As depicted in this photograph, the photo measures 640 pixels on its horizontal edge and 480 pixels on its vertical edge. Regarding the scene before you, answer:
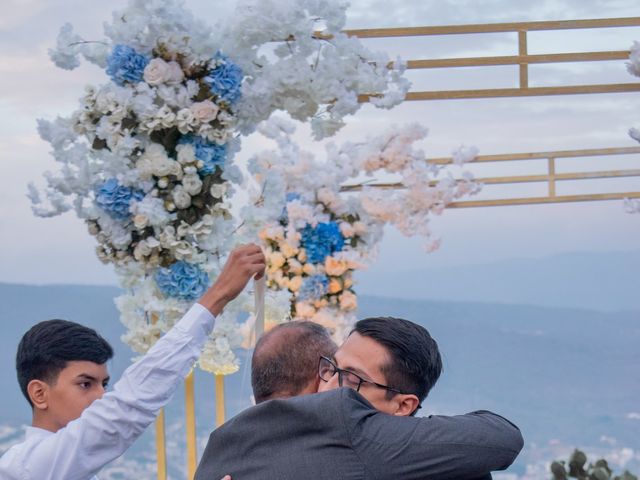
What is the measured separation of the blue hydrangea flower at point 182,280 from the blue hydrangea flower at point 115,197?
268 millimetres

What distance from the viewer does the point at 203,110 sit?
382cm

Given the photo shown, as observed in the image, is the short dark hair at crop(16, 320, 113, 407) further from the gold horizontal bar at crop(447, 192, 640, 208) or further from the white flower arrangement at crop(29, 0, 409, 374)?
the gold horizontal bar at crop(447, 192, 640, 208)

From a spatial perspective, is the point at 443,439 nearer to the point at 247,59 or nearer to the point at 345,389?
the point at 345,389

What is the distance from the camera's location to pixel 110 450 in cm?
217

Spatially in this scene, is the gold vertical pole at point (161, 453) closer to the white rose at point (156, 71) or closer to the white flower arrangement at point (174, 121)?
the white flower arrangement at point (174, 121)

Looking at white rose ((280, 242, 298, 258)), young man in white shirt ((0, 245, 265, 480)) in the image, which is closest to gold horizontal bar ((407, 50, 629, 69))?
white rose ((280, 242, 298, 258))

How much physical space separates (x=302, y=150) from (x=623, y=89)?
1924mm

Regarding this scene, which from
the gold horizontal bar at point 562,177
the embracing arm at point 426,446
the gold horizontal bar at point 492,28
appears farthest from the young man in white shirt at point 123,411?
the gold horizontal bar at point 562,177

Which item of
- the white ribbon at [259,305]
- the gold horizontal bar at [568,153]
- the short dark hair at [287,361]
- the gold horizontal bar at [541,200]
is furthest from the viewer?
the gold horizontal bar at [568,153]

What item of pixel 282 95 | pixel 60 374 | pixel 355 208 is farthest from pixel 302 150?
pixel 60 374

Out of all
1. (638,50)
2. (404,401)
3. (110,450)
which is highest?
(638,50)

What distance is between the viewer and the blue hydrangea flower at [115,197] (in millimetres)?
3779

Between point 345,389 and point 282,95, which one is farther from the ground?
point 282,95

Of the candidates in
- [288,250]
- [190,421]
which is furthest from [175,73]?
[288,250]
